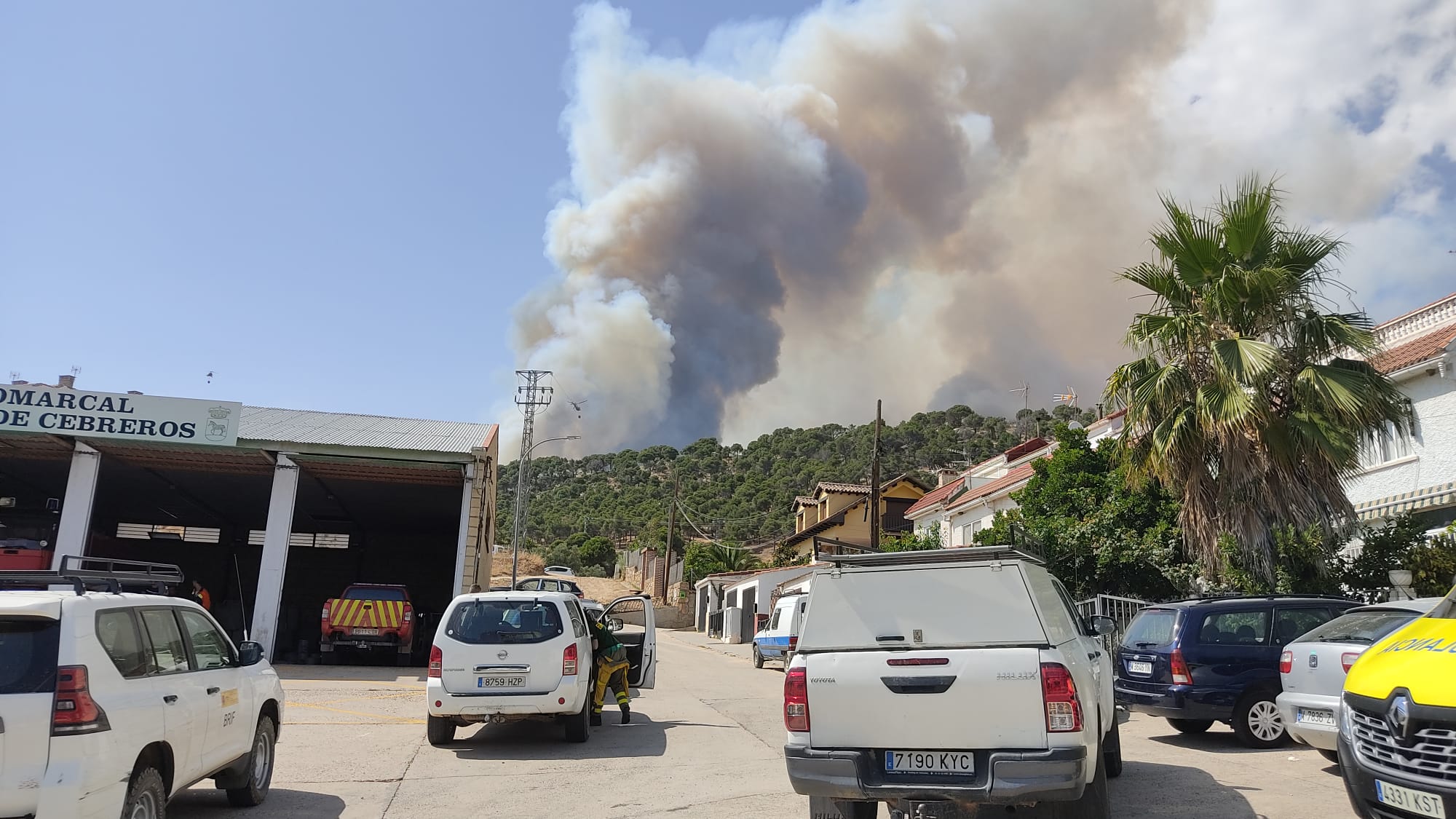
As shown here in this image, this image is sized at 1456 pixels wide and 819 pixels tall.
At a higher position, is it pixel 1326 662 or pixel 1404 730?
pixel 1326 662

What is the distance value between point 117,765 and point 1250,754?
33.2 ft

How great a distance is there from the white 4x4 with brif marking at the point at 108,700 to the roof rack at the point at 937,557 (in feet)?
13.8

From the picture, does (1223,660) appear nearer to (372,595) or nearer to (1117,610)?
(1117,610)

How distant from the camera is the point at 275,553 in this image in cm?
2227

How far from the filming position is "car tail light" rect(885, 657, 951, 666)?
225 inches

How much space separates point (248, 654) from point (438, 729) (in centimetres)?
366

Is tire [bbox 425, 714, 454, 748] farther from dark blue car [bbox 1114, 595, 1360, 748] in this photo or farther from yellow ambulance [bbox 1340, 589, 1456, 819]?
yellow ambulance [bbox 1340, 589, 1456, 819]

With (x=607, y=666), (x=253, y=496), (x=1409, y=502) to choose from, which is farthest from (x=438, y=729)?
(x=253, y=496)

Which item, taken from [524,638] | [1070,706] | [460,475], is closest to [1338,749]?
[1070,706]

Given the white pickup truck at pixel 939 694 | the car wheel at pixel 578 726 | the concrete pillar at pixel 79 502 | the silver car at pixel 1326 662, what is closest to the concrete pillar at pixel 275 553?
the concrete pillar at pixel 79 502

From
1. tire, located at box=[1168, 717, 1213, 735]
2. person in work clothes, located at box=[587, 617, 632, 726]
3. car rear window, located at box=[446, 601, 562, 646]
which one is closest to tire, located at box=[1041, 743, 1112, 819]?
car rear window, located at box=[446, 601, 562, 646]

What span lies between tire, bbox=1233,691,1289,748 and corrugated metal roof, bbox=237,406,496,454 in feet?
54.7

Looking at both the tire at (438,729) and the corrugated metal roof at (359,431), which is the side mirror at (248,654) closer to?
the tire at (438,729)

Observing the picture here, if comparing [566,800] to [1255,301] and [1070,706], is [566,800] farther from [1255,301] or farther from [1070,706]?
[1255,301]
